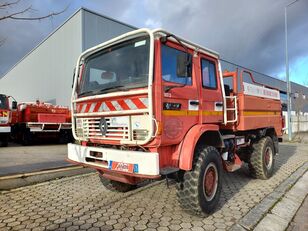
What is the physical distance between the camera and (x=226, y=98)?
19.1ft

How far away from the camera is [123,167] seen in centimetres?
388

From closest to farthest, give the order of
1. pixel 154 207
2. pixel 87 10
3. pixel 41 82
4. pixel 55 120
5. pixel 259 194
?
pixel 154 207
pixel 259 194
pixel 55 120
pixel 87 10
pixel 41 82

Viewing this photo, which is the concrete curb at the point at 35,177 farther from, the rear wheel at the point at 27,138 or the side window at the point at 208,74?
the rear wheel at the point at 27,138

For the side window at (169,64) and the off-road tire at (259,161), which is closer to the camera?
the side window at (169,64)

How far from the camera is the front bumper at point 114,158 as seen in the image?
361 cm

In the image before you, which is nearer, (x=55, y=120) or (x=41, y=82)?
(x=55, y=120)

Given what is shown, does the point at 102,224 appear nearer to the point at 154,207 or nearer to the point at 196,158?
the point at 154,207

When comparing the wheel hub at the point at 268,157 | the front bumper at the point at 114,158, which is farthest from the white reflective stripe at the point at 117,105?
the wheel hub at the point at 268,157

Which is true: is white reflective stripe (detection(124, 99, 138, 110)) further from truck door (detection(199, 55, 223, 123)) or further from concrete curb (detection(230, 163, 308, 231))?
concrete curb (detection(230, 163, 308, 231))

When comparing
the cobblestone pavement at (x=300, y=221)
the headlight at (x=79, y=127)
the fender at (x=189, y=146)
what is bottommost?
the cobblestone pavement at (x=300, y=221)

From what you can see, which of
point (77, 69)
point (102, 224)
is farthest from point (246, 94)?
point (102, 224)

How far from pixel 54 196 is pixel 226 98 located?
12.7 feet

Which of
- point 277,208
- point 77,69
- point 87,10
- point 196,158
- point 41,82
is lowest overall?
point 277,208

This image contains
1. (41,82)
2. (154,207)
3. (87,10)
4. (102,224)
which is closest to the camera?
(102,224)
